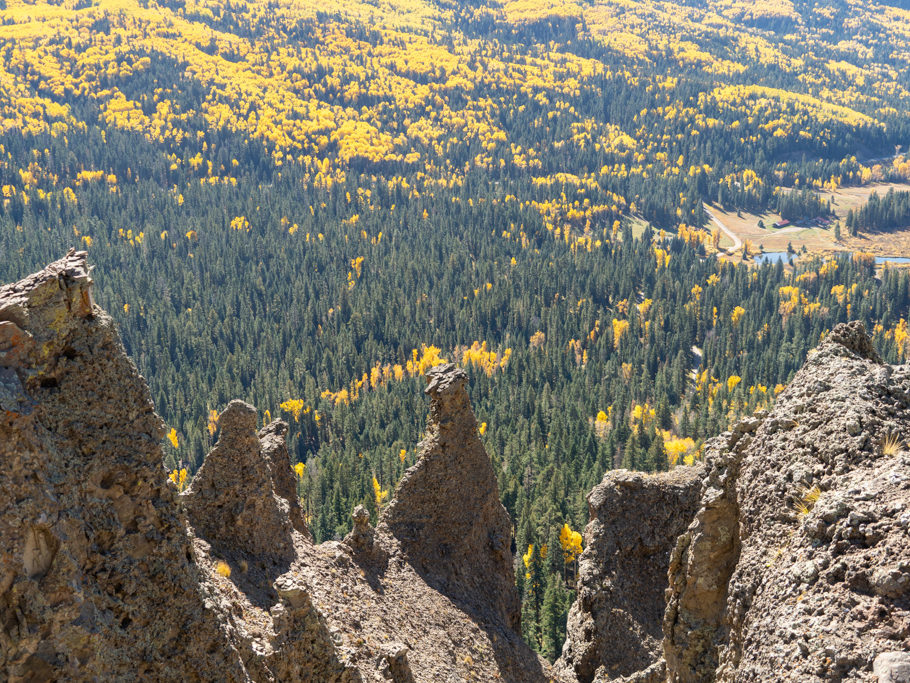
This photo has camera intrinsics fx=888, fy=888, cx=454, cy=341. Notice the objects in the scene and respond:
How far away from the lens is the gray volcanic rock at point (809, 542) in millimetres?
14695

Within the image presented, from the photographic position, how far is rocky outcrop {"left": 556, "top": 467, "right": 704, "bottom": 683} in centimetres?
3969

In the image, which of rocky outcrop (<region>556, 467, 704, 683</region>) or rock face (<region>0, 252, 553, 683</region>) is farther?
rocky outcrop (<region>556, 467, 704, 683</region>)

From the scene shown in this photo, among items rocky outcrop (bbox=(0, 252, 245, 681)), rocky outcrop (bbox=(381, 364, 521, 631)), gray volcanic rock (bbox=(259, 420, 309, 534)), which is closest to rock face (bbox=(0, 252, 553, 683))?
rocky outcrop (bbox=(0, 252, 245, 681))

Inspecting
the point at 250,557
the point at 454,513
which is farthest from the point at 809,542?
the point at 454,513

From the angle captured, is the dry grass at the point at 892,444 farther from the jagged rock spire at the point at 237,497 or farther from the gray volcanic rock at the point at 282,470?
the gray volcanic rock at the point at 282,470

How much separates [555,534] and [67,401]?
2981 inches

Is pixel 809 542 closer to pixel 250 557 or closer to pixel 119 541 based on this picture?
pixel 119 541

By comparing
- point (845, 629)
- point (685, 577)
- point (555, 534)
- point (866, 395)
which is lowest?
point (555, 534)

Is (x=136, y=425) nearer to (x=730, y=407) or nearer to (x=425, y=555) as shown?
(x=425, y=555)

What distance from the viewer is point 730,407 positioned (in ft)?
575

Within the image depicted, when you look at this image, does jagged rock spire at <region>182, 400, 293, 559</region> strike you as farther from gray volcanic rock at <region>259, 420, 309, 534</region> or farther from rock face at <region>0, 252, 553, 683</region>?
gray volcanic rock at <region>259, 420, 309, 534</region>

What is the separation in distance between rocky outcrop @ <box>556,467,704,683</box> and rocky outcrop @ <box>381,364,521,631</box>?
3959 millimetres

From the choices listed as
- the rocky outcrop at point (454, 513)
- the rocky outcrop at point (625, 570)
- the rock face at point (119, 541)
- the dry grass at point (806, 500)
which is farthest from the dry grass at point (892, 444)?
the rocky outcrop at point (454, 513)

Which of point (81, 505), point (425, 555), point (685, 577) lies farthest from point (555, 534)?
point (81, 505)
